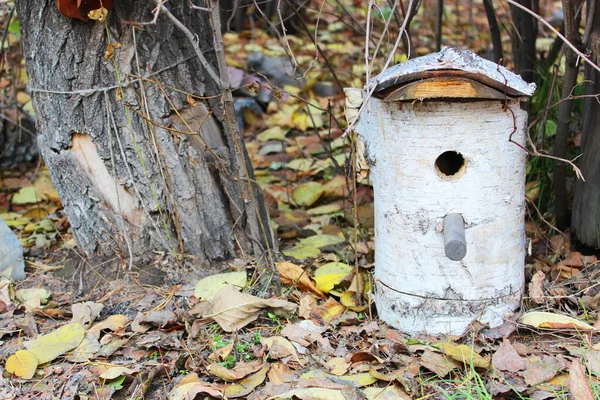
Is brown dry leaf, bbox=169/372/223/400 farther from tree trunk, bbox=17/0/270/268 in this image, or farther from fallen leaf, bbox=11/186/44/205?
fallen leaf, bbox=11/186/44/205

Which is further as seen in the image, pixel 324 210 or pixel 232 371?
pixel 324 210

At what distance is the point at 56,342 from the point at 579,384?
1.93 meters

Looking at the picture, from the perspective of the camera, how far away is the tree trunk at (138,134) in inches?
115

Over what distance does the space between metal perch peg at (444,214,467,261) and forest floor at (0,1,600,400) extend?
0.35m

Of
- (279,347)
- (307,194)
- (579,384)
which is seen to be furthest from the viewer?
(307,194)

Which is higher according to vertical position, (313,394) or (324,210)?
(324,210)

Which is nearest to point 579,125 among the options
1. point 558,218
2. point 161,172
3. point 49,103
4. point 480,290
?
point 558,218

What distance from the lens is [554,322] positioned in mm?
2568

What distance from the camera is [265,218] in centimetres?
328

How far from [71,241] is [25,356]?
1071 millimetres

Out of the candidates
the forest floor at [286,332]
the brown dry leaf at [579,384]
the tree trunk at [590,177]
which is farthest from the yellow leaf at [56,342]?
the tree trunk at [590,177]

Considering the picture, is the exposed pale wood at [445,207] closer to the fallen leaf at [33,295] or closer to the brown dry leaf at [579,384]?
the brown dry leaf at [579,384]

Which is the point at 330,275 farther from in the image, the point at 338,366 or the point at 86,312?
the point at 86,312

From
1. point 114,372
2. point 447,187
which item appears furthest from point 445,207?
point 114,372
